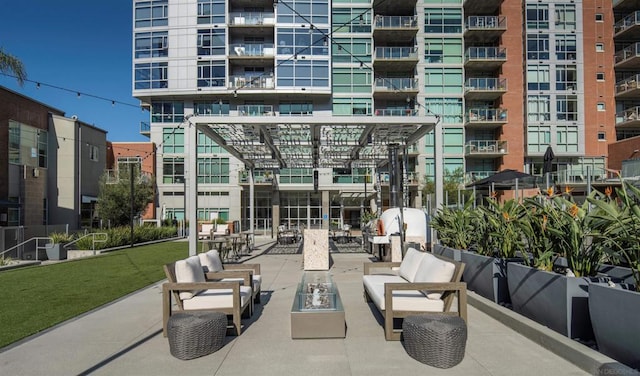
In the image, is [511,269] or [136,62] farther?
[136,62]

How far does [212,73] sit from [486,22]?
2193 cm

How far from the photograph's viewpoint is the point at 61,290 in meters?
8.60

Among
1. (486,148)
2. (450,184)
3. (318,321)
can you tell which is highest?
(486,148)

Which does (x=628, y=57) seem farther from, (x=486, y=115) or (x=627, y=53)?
(x=486, y=115)

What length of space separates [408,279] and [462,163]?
1225 inches

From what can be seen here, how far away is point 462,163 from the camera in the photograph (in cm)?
3519

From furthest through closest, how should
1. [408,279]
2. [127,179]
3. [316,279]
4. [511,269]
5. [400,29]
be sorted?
[400,29] < [127,179] < [316,279] < [408,279] < [511,269]

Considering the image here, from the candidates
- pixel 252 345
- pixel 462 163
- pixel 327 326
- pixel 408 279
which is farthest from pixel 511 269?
pixel 462 163

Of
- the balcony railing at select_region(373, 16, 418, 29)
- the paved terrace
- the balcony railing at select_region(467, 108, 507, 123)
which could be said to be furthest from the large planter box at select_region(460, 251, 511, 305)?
the balcony railing at select_region(373, 16, 418, 29)

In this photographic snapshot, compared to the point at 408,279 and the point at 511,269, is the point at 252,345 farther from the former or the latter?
the point at 511,269

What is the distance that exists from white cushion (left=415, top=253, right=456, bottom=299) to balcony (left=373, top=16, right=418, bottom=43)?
31.9 meters

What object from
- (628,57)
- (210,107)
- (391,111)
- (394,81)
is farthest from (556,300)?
(628,57)

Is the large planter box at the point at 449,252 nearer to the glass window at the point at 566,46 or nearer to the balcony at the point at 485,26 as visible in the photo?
the balcony at the point at 485,26

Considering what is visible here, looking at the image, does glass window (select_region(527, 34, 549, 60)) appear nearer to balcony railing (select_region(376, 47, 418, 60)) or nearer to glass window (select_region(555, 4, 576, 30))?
glass window (select_region(555, 4, 576, 30))
